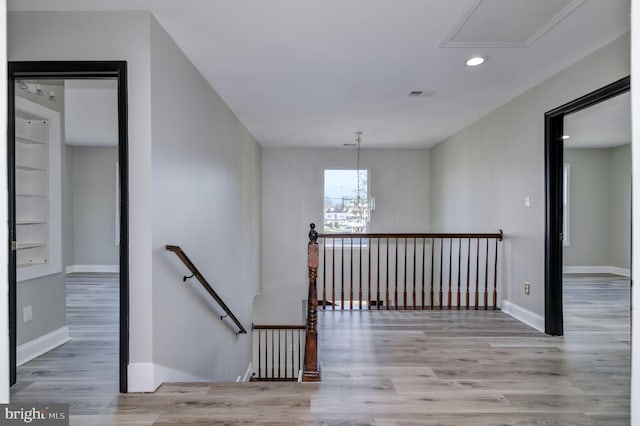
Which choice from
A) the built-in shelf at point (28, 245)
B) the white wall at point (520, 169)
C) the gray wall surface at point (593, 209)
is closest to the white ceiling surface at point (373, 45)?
the white wall at point (520, 169)

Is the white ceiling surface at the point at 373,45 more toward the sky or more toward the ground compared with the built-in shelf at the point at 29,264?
more toward the sky

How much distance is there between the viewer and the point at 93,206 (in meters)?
8.28

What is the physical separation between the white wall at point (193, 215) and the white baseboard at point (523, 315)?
10.9 feet

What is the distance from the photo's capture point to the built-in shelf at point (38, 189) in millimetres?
3412

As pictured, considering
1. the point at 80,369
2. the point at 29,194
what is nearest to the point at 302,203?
the point at 29,194

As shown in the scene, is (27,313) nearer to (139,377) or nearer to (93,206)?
(139,377)

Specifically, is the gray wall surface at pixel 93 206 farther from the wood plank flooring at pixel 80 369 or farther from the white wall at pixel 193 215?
the white wall at pixel 193 215

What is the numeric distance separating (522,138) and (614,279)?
4965 millimetres

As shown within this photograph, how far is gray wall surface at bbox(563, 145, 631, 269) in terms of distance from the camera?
7.94 m

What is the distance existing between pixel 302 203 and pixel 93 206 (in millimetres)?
4476

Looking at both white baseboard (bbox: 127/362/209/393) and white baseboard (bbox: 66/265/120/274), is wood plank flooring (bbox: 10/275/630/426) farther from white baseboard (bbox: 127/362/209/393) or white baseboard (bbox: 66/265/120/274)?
white baseboard (bbox: 66/265/120/274)

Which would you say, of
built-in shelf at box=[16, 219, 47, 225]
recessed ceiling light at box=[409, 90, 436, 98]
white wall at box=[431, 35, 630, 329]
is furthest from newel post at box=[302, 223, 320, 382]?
built-in shelf at box=[16, 219, 47, 225]

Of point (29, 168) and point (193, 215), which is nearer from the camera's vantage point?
point (193, 215)

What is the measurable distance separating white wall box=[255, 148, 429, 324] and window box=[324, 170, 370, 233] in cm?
13
